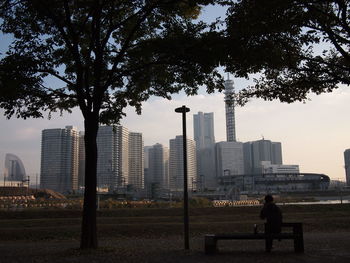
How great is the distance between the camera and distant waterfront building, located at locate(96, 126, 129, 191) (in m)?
160

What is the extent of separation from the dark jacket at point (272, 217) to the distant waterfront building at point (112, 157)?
478 feet

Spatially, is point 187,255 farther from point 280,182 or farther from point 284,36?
point 280,182

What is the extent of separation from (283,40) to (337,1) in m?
1.76

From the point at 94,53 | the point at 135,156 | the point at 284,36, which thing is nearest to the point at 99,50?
the point at 94,53

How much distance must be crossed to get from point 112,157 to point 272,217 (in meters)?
156

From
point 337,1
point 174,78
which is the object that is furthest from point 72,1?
point 337,1

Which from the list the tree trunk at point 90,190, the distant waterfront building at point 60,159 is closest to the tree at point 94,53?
the tree trunk at point 90,190

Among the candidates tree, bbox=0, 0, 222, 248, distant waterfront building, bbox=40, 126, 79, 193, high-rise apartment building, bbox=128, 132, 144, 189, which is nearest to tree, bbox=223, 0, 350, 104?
tree, bbox=0, 0, 222, 248

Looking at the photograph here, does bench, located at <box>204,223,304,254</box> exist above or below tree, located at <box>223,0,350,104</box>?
below

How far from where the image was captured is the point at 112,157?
538ft

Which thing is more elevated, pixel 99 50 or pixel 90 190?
pixel 99 50

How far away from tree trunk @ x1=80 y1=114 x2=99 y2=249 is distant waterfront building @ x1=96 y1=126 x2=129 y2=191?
144m

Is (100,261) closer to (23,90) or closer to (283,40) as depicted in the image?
(23,90)

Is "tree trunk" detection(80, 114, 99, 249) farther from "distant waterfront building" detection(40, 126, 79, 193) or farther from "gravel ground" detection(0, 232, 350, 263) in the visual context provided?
"distant waterfront building" detection(40, 126, 79, 193)
